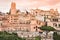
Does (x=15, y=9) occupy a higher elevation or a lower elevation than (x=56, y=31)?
higher

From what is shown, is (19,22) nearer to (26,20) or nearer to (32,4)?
(26,20)

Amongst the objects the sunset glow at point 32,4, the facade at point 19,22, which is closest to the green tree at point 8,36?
the facade at point 19,22

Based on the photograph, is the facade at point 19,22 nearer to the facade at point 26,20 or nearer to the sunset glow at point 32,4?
the facade at point 26,20

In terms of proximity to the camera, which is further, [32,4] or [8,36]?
[32,4]

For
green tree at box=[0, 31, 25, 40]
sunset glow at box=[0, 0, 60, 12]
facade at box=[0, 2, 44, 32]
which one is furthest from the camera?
facade at box=[0, 2, 44, 32]

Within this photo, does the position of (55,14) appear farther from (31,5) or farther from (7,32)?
(7,32)

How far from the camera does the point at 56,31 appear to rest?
11.1 meters

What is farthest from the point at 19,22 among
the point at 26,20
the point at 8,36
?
the point at 8,36

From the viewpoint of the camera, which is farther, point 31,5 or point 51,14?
point 51,14

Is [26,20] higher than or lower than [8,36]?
higher

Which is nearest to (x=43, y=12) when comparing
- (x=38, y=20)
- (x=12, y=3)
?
(x=38, y=20)

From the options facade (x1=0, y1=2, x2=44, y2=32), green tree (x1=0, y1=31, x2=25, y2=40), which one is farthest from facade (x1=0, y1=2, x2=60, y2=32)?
green tree (x1=0, y1=31, x2=25, y2=40)

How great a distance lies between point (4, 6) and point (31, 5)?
0.85 metres

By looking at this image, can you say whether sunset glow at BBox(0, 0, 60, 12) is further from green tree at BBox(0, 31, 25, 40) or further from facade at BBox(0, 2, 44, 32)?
green tree at BBox(0, 31, 25, 40)
